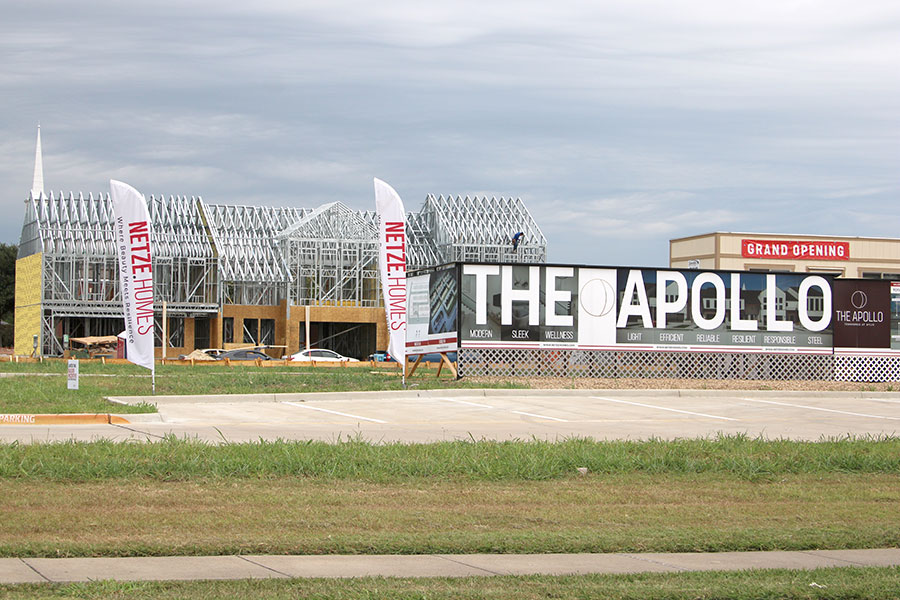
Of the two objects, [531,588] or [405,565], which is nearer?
[531,588]

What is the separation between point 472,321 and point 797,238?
172ft

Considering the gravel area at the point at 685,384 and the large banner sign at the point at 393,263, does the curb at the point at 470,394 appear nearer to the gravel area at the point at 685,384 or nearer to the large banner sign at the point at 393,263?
the gravel area at the point at 685,384

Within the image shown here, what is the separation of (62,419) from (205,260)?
184 ft

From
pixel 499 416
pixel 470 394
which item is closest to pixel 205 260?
pixel 470 394

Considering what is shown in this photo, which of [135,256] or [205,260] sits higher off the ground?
[205,260]

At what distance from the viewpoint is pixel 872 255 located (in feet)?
260

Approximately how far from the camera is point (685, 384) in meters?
30.9

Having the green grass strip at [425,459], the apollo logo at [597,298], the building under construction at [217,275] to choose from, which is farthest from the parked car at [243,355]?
the green grass strip at [425,459]

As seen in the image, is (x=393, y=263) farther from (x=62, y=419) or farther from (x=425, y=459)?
(x=425, y=459)

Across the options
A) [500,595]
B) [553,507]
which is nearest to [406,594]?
[500,595]

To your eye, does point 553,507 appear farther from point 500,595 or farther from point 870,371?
point 870,371

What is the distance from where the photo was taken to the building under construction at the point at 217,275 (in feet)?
234

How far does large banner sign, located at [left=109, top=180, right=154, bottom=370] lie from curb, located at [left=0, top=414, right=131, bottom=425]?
5.17 m

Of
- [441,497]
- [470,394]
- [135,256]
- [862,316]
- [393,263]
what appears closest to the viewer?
[441,497]
